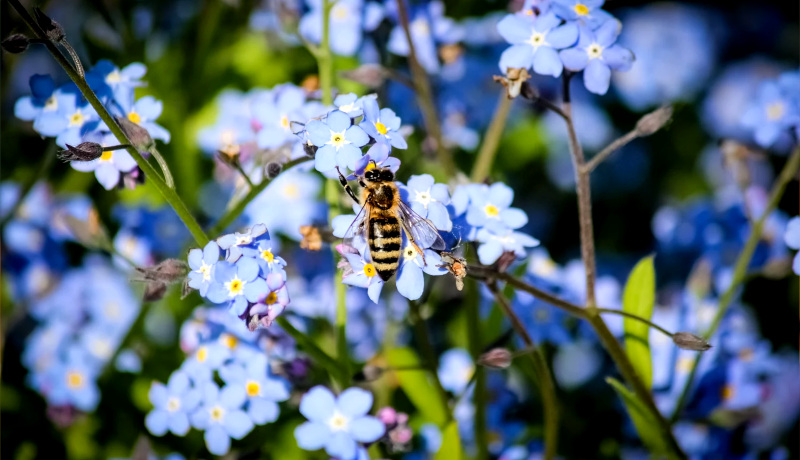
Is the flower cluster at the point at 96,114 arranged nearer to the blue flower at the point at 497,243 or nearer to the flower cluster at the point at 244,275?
the flower cluster at the point at 244,275

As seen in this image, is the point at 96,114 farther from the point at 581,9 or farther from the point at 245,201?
the point at 581,9

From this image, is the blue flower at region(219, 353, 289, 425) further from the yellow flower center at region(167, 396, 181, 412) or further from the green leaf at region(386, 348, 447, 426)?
the green leaf at region(386, 348, 447, 426)

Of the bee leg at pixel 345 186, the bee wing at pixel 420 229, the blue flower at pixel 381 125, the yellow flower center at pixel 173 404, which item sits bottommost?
the yellow flower center at pixel 173 404

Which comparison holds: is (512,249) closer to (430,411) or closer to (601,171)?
(430,411)

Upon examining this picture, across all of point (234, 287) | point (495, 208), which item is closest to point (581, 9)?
point (495, 208)

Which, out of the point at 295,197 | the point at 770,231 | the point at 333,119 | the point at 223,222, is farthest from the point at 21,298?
the point at 770,231

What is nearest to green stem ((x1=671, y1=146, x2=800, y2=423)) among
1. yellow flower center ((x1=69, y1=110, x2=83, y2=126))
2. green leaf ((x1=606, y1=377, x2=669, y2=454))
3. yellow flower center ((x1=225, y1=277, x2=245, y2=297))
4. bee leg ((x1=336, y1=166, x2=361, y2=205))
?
green leaf ((x1=606, y1=377, x2=669, y2=454))

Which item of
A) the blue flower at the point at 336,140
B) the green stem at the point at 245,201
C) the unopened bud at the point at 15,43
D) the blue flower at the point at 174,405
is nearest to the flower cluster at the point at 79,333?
the blue flower at the point at 174,405
